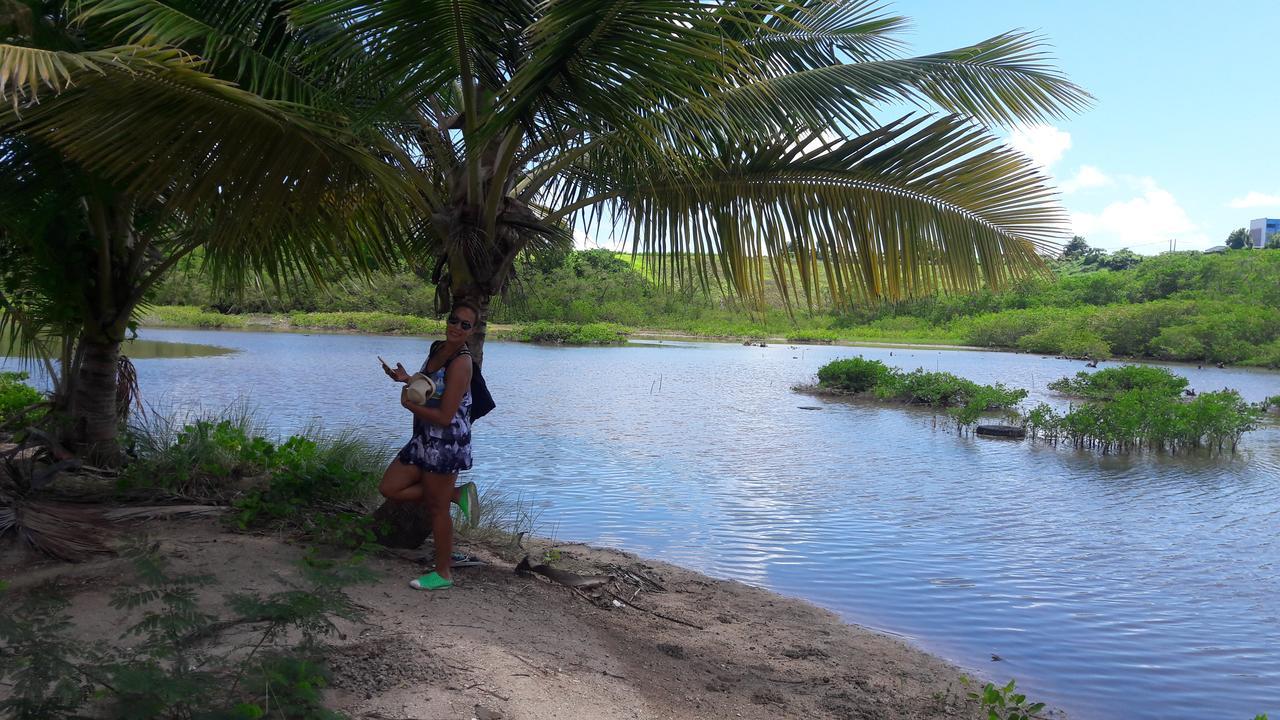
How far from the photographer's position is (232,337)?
41812 mm

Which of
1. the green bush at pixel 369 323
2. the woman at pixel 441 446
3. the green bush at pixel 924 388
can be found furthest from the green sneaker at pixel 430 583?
the green bush at pixel 369 323

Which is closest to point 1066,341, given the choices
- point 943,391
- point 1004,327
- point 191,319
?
point 1004,327

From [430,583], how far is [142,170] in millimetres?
2950

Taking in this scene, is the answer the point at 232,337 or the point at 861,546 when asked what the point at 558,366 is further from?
the point at 861,546

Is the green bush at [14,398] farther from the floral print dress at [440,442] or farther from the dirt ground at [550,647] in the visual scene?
the floral print dress at [440,442]

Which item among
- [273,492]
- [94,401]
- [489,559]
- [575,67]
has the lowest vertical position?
[489,559]

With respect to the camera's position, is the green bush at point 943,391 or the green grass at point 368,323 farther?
the green grass at point 368,323

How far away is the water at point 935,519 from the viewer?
6.55m

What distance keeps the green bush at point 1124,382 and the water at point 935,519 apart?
255cm

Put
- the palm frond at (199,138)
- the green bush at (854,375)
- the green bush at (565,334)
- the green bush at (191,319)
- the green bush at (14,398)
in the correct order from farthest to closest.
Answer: the green bush at (191,319) → the green bush at (565,334) → the green bush at (854,375) → the green bush at (14,398) → the palm frond at (199,138)

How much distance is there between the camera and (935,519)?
35.4ft

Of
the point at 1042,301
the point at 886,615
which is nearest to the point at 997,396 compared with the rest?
the point at 886,615

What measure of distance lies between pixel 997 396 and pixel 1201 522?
10353mm

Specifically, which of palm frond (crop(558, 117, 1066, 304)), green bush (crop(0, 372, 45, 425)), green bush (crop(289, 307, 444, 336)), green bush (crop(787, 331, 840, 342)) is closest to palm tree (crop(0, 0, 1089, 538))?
palm frond (crop(558, 117, 1066, 304))
